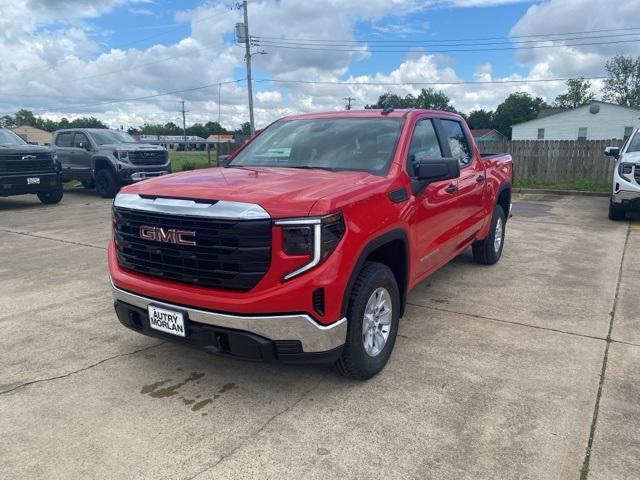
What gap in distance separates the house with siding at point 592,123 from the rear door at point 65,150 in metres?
43.7

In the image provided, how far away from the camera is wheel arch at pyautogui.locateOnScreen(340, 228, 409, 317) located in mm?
3094

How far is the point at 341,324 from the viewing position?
299 cm

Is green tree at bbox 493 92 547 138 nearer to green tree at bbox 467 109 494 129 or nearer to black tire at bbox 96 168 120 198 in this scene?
green tree at bbox 467 109 494 129

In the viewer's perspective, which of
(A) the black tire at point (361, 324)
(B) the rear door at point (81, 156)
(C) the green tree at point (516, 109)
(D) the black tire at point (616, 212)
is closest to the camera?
(A) the black tire at point (361, 324)

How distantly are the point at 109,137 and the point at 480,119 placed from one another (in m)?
97.7

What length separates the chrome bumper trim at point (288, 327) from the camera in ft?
9.29

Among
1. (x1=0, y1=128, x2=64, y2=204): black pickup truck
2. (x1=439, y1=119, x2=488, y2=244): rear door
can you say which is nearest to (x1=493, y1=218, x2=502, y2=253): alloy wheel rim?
(x1=439, y1=119, x2=488, y2=244): rear door

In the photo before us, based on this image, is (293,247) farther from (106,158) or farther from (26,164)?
(106,158)

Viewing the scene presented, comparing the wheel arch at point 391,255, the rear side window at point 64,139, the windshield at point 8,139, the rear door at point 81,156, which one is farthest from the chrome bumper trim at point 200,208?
the rear side window at point 64,139

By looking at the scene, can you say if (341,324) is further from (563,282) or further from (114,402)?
(563,282)

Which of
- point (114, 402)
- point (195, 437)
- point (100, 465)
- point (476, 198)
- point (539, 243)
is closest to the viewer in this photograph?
point (100, 465)

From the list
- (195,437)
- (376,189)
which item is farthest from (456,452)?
(376,189)

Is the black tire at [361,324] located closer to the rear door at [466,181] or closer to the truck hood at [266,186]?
the truck hood at [266,186]

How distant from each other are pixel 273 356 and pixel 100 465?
3.41ft
